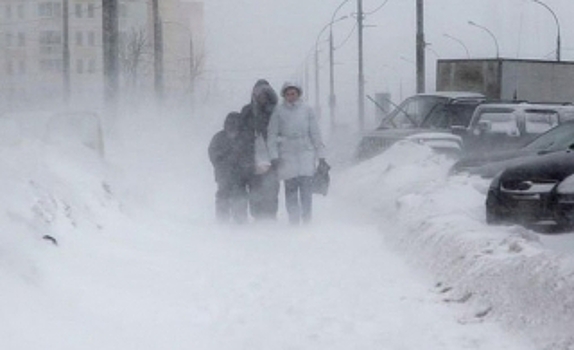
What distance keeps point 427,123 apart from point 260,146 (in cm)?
1116

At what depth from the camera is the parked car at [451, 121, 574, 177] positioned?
12180 mm

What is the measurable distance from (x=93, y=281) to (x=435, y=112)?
16.4m

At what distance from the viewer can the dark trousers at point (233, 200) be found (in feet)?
39.0

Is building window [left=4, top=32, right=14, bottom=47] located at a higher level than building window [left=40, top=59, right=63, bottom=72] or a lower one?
higher

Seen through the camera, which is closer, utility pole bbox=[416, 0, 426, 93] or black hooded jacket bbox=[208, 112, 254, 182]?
black hooded jacket bbox=[208, 112, 254, 182]

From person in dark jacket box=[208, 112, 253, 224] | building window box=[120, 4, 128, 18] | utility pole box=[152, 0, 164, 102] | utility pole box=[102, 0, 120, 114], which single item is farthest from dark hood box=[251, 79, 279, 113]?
building window box=[120, 4, 128, 18]

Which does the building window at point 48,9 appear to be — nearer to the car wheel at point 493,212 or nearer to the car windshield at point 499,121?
the car windshield at point 499,121

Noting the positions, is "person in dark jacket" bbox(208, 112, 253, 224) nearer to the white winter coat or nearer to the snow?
the snow

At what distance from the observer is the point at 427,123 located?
22516mm

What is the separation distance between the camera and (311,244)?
9953 millimetres

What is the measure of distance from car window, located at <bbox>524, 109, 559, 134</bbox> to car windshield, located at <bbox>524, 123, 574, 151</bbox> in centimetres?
491

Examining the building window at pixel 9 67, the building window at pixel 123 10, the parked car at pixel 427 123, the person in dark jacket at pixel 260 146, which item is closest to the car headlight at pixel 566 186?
the person in dark jacket at pixel 260 146

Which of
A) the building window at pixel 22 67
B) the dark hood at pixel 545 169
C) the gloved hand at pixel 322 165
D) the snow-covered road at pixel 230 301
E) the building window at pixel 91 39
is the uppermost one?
the building window at pixel 91 39

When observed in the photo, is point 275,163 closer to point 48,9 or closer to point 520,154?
point 520,154
